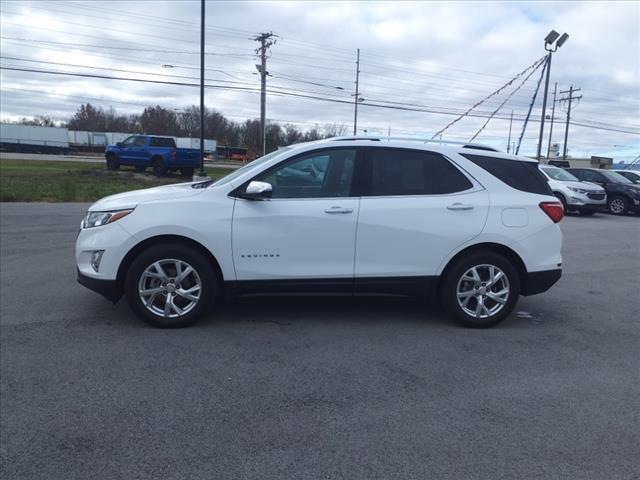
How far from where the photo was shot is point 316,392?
3.80m

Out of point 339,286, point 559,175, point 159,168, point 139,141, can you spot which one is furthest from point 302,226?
point 139,141

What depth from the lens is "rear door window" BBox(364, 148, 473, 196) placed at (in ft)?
16.9

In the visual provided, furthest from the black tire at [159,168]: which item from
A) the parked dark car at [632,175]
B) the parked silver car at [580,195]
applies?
the parked dark car at [632,175]

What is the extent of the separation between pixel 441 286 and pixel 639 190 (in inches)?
718

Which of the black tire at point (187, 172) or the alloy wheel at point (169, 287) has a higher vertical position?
the black tire at point (187, 172)

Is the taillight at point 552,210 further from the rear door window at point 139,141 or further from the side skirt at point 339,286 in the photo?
the rear door window at point 139,141

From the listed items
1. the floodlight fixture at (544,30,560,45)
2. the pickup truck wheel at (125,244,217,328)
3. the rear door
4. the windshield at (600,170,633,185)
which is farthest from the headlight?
the windshield at (600,170,633,185)

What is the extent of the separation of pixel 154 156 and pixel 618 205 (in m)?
21.2

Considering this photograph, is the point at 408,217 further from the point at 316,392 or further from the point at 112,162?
the point at 112,162

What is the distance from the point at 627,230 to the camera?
14.7 meters

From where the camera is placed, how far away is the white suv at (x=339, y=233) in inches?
193

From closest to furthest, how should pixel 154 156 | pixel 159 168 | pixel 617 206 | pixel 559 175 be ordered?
pixel 559 175
pixel 617 206
pixel 159 168
pixel 154 156

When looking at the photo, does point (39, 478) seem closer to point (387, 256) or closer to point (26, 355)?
point (26, 355)

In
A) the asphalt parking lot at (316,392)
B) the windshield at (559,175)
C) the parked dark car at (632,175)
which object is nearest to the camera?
the asphalt parking lot at (316,392)
